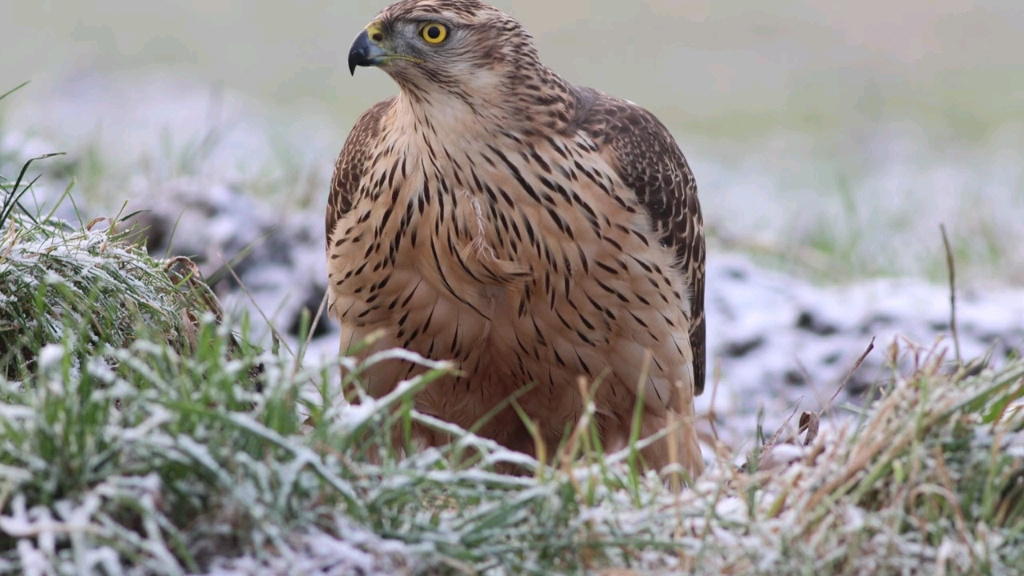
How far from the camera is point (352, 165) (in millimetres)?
4578

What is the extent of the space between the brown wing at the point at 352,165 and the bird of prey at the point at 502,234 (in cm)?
1

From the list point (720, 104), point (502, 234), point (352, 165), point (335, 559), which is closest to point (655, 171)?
point (502, 234)

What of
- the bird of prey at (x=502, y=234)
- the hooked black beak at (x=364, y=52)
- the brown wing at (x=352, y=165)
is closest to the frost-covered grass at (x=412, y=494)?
the bird of prey at (x=502, y=234)

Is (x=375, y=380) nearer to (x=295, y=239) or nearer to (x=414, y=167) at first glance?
(x=414, y=167)

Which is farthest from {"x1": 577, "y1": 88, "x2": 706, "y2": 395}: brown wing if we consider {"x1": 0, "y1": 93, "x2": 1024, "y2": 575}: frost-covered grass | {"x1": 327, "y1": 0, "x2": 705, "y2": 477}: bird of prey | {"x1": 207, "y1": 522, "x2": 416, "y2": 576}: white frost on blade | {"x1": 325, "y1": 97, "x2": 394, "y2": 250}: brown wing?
{"x1": 207, "y1": 522, "x2": 416, "y2": 576}: white frost on blade

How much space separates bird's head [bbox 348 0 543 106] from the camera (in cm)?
412

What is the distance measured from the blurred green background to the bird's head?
290cm

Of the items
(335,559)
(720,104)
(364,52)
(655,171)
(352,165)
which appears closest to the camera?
(335,559)

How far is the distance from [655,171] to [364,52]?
3.56ft

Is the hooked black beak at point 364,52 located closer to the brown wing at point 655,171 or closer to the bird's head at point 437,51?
the bird's head at point 437,51

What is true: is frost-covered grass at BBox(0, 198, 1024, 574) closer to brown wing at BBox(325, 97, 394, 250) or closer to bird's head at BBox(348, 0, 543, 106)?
bird's head at BBox(348, 0, 543, 106)

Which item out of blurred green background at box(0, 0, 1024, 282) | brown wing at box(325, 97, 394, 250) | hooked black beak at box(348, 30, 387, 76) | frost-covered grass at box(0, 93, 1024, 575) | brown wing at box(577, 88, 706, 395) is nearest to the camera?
frost-covered grass at box(0, 93, 1024, 575)

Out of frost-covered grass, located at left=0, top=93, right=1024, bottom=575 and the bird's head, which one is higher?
the bird's head

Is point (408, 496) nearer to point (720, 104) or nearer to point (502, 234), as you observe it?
point (502, 234)
